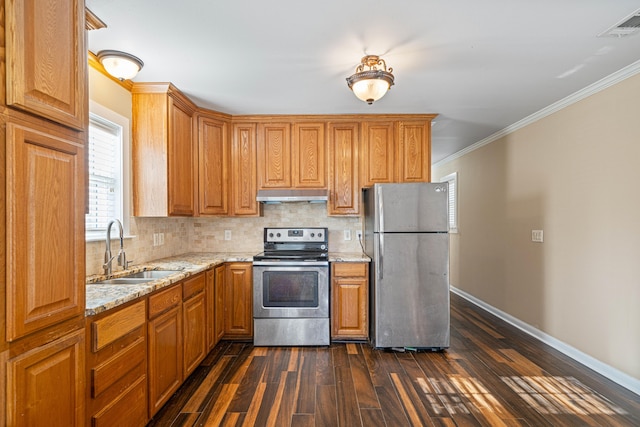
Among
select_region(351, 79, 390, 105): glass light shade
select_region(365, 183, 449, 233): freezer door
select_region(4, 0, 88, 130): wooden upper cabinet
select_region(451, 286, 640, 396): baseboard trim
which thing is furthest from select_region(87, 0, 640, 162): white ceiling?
select_region(451, 286, 640, 396): baseboard trim

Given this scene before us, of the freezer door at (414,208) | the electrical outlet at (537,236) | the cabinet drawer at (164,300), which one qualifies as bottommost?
the cabinet drawer at (164,300)

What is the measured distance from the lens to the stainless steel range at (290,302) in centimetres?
→ 312

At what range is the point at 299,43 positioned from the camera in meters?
2.03

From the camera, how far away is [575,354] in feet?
9.33

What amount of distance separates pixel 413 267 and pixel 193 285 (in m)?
1.93

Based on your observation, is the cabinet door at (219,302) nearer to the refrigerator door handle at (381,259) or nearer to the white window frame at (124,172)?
the white window frame at (124,172)

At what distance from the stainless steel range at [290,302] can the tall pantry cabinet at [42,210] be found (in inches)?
72.5

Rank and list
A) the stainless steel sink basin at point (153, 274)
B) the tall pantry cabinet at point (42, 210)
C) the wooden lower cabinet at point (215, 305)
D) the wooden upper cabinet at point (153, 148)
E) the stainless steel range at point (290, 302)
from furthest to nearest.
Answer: the stainless steel range at point (290, 302) < the wooden lower cabinet at point (215, 305) < the wooden upper cabinet at point (153, 148) < the stainless steel sink basin at point (153, 274) < the tall pantry cabinet at point (42, 210)

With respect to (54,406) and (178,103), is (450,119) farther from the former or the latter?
(54,406)

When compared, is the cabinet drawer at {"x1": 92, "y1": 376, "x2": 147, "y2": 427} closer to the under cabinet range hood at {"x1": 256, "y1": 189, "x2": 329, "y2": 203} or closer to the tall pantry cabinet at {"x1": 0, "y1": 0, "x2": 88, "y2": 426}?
the tall pantry cabinet at {"x1": 0, "y1": 0, "x2": 88, "y2": 426}

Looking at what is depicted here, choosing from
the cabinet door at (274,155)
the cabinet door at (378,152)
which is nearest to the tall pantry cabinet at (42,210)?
the cabinet door at (274,155)

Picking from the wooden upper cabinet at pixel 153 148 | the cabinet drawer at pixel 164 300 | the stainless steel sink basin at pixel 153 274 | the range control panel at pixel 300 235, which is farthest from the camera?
the range control panel at pixel 300 235

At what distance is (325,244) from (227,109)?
5.71 feet

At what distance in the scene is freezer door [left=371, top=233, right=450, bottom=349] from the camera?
→ 3010mm
